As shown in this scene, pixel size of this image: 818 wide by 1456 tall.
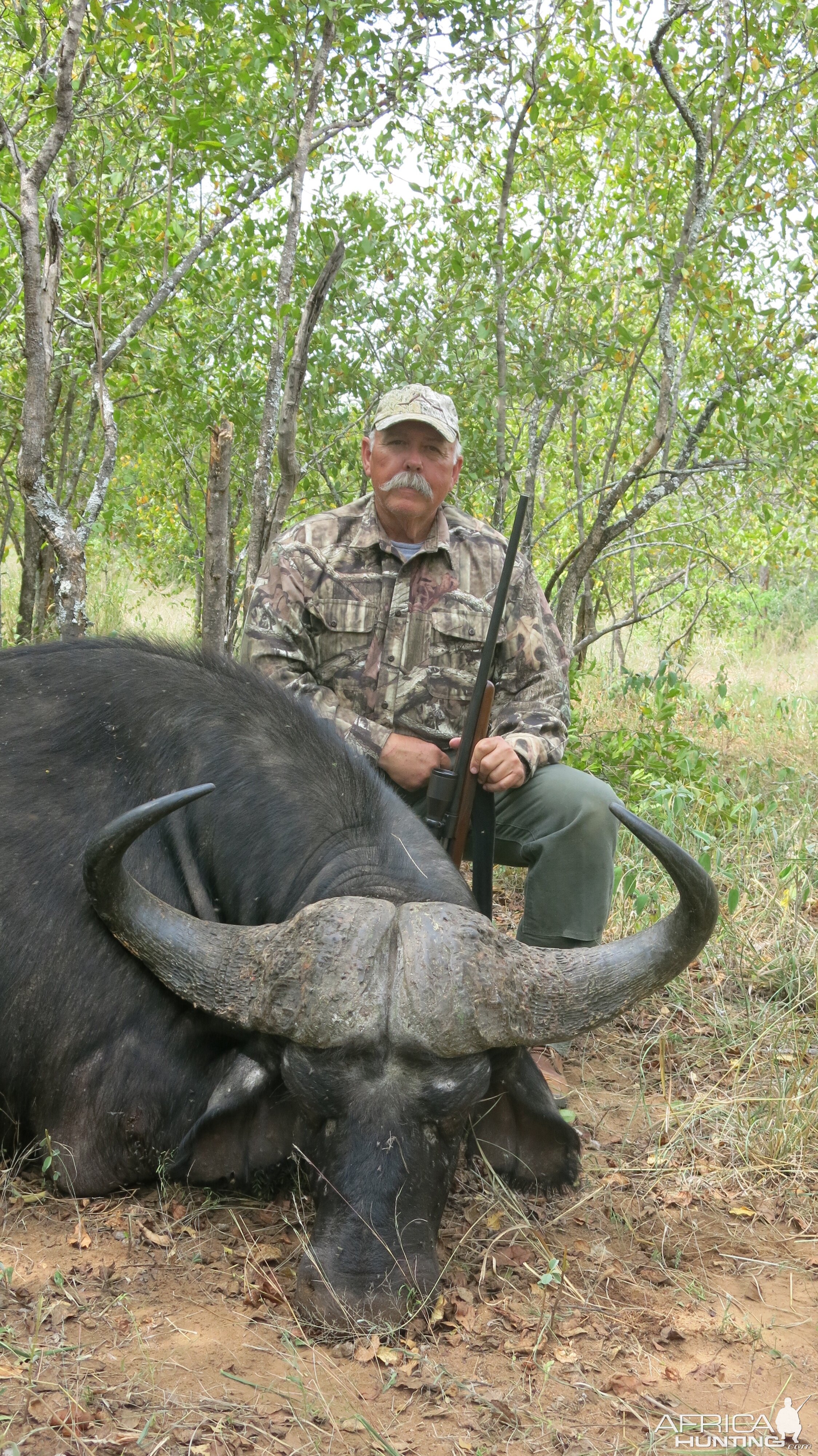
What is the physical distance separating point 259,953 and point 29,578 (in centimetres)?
717

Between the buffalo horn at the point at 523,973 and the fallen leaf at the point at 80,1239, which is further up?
the buffalo horn at the point at 523,973

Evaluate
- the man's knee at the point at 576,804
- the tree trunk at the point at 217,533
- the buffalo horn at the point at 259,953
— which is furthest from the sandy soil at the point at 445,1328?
the tree trunk at the point at 217,533

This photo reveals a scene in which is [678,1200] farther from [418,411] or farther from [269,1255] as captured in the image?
[418,411]

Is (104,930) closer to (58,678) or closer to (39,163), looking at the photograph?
(58,678)

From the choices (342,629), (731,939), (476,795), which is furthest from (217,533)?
(731,939)

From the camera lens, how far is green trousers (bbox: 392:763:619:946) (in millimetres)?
4695

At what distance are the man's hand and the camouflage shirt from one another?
1.60ft

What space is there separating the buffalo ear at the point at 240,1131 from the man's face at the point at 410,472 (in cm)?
262

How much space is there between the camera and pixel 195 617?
12.0m

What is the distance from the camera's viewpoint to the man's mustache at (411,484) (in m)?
5.20

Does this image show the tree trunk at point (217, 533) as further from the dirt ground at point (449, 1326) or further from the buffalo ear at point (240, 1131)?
the dirt ground at point (449, 1326)

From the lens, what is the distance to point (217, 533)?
21.7 feet

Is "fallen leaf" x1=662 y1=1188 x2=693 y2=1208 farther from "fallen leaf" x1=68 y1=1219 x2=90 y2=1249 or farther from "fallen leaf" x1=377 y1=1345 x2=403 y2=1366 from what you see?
"fallen leaf" x1=68 y1=1219 x2=90 y2=1249

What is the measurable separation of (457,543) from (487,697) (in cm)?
112
